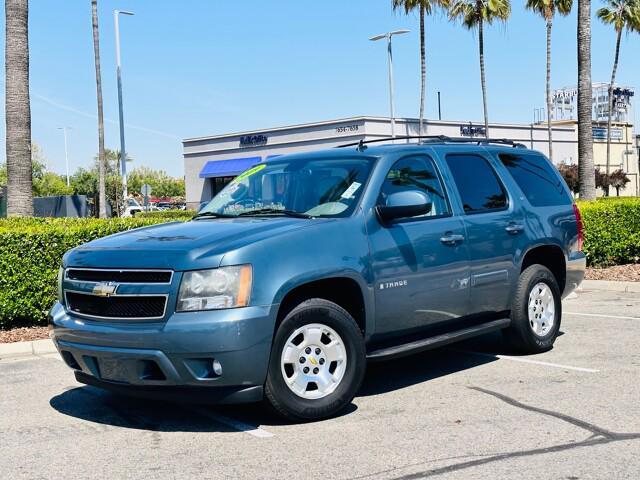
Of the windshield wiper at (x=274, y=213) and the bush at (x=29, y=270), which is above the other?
the windshield wiper at (x=274, y=213)

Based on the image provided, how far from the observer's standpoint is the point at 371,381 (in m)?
6.66

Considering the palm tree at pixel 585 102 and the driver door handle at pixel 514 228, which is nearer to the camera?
the driver door handle at pixel 514 228

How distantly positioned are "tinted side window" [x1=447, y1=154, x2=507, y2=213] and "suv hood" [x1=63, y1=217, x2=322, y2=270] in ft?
5.62

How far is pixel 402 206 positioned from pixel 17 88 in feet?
29.5

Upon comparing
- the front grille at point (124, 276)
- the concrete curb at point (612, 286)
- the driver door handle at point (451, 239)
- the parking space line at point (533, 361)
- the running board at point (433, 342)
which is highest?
the driver door handle at point (451, 239)

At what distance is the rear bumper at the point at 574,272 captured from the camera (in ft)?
25.8

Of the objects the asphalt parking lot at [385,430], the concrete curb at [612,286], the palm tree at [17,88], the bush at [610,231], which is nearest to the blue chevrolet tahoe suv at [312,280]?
the asphalt parking lot at [385,430]

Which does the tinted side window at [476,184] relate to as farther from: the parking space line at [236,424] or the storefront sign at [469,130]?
the storefront sign at [469,130]

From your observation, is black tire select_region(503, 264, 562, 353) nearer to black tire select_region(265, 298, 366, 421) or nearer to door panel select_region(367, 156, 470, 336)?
door panel select_region(367, 156, 470, 336)

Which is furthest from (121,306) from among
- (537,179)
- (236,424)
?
(537,179)

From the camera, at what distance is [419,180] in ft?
21.2

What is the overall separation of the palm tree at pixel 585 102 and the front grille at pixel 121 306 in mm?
13588

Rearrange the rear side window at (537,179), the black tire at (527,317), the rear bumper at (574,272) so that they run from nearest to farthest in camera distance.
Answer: the black tire at (527,317)
the rear side window at (537,179)
the rear bumper at (574,272)

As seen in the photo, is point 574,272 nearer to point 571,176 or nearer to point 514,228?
point 514,228
